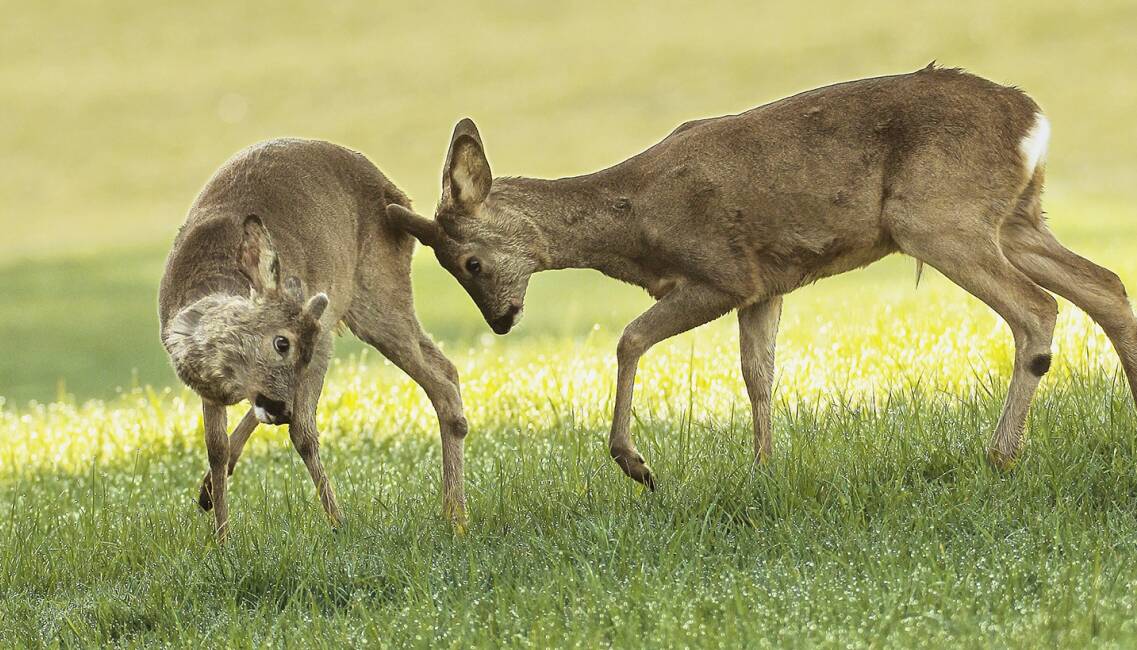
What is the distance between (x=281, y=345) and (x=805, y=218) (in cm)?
225

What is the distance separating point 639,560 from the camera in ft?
18.9

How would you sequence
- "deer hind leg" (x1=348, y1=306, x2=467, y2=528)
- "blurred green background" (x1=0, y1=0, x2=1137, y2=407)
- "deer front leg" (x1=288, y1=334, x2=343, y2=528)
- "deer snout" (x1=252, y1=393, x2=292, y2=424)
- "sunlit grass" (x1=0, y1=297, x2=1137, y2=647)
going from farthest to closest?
"blurred green background" (x1=0, y1=0, x2=1137, y2=407)
"deer hind leg" (x1=348, y1=306, x2=467, y2=528)
"deer front leg" (x1=288, y1=334, x2=343, y2=528)
"deer snout" (x1=252, y1=393, x2=292, y2=424)
"sunlit grass" (x1=0, y1=297, x2=1137, y2=647)

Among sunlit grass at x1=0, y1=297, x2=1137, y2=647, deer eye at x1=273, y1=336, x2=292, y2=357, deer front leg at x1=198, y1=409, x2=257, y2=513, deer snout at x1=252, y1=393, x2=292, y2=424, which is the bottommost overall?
sunlit grass at x1=0, y1=297, x2=1137, y2=647

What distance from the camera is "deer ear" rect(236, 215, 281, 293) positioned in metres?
6.50

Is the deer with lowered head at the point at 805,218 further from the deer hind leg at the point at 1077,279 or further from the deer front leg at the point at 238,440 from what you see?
the deer front leg at the point at 238,440

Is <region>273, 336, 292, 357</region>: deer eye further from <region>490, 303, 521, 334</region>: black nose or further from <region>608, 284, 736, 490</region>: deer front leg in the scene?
Answer: <region>608, 284, 736, 490</region>: deer front leg

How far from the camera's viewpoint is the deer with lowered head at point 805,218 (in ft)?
21.7

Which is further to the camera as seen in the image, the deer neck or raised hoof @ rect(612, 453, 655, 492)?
the deer neck

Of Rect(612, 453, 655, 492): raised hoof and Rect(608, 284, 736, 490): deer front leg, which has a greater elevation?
Rect(608, 284, 736, 490): deer front leg

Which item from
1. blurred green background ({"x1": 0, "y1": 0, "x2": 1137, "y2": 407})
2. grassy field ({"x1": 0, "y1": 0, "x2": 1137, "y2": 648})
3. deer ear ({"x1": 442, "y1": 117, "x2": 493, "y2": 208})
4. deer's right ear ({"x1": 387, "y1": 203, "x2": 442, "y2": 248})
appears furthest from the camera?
blurred green background ({"x1": 0, "y1": 0, "x2": 1137, "y2": 407})

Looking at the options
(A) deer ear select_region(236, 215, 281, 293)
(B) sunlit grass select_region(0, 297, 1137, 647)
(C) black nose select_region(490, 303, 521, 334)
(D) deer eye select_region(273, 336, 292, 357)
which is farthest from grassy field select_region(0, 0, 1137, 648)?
(A) deer ear select_region(236, 215, 281, 293)

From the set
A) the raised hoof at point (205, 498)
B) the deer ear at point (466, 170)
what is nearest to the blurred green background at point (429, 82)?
the raised hoof at point (205, 498)

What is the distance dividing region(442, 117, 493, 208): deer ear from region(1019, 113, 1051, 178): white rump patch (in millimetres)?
2285

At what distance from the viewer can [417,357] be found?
7664mm
